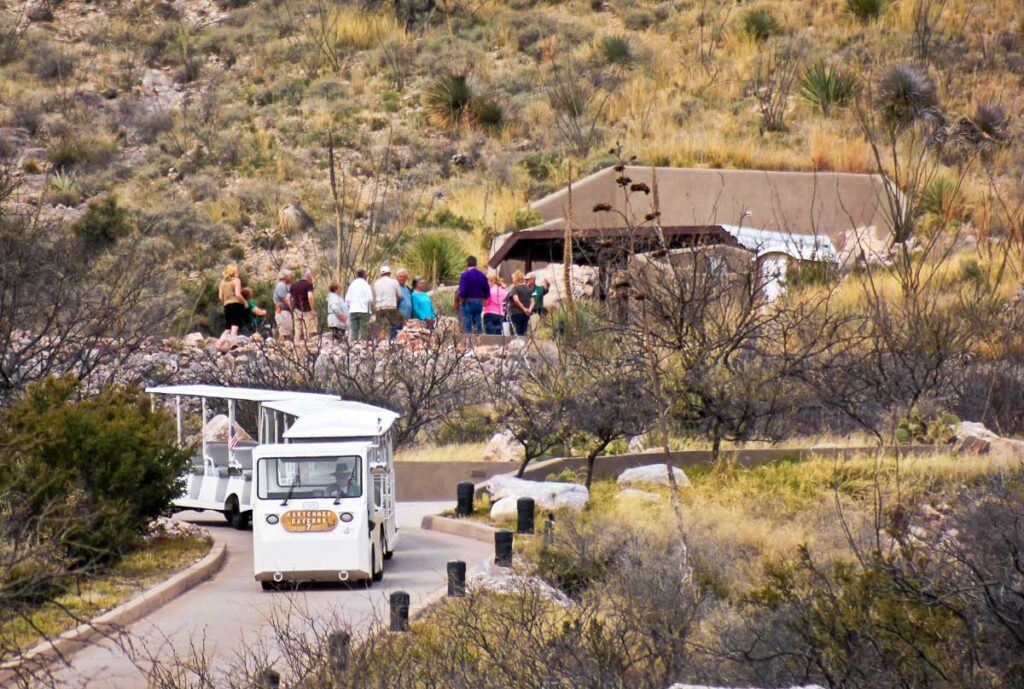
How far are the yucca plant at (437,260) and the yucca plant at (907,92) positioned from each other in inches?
566

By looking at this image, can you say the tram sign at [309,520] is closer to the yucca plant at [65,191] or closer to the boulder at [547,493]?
the boulder at [547,493]

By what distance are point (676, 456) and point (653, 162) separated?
21131 millimetres

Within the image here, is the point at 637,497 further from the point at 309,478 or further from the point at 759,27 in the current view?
the point at 759,27

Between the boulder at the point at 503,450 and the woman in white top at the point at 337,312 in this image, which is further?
the woman in white top at the point at 337,312

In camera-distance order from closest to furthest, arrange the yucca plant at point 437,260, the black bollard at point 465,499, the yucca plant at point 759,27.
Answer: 1. the black bollard at point 465,499
2. the yucca plant at point 437,260
3. the yucca plant at point 759,27

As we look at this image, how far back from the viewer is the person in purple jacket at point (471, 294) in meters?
26.5

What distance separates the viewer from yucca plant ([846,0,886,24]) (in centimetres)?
5341

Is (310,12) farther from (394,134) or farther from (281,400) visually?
(281,400)

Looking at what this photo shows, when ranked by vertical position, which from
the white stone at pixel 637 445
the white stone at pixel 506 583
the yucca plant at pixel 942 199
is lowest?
the white stone at pixel 637 445

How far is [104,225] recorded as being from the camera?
136 ft

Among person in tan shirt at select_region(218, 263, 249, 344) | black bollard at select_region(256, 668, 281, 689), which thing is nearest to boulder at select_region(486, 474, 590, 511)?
black bollard at select_region(256, 668, 281, 689)

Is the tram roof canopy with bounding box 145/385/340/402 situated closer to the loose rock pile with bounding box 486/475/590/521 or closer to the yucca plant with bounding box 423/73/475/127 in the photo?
the loose rock pile with bounding box 486/475/590/521

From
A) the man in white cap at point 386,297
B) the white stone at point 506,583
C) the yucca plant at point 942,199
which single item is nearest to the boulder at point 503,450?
the man in white cap at point 386,297

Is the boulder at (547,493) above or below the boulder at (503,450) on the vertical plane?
above
